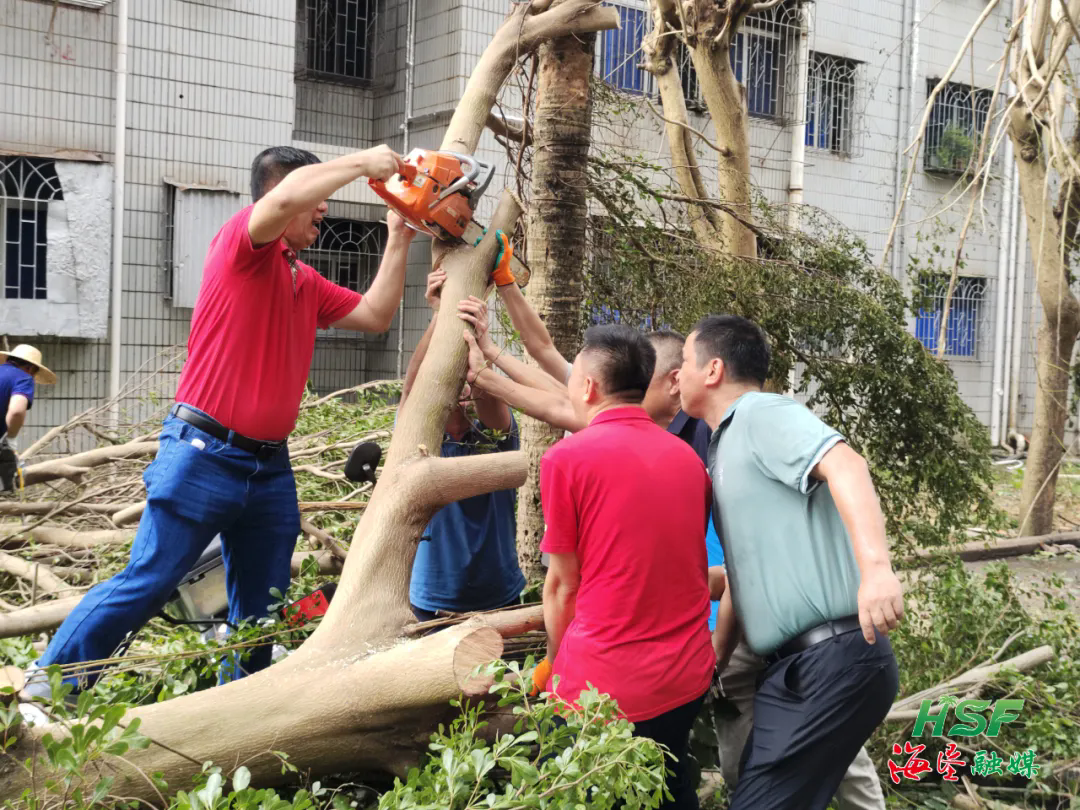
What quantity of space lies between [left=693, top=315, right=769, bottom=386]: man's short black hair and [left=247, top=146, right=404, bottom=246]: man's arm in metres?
1.10

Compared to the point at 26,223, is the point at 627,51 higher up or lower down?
higher up

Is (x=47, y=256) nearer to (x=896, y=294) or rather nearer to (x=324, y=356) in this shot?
(x=324, y=356)

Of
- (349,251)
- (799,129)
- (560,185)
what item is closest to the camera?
(560,185)

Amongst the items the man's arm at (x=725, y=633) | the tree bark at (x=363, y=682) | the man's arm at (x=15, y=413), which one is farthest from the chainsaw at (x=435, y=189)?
the man's arm at (x=15, y=413)

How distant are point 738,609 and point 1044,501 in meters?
7.47

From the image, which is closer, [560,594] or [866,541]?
[866,541]

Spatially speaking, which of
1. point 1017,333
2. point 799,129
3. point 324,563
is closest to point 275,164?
point 324,563

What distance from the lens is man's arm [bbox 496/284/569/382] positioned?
4000mm

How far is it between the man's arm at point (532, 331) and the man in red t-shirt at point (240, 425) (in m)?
0.49

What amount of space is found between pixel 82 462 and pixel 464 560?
136 inches

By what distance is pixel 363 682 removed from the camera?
113 inches

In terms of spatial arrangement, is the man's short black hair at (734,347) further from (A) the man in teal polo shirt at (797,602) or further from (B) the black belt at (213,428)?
(B) the black belt at (213,428)

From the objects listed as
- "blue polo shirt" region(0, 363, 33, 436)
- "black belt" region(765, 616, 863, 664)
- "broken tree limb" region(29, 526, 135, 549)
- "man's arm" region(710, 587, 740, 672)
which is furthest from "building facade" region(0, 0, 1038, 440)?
"black belt" region(765, 616, 863, 664)

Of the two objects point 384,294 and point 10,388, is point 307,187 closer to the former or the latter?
point 384,294
